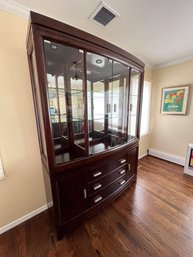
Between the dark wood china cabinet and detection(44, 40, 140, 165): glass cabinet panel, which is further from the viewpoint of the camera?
detection(44, 40, 140, 165): glass cabinet panel

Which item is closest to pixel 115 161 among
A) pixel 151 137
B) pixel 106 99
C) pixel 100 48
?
pixel 106 99

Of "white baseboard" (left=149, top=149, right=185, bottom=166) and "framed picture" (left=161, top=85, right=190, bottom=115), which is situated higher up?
"framed picture" (left=161, top=85, right=190, bottom=115)

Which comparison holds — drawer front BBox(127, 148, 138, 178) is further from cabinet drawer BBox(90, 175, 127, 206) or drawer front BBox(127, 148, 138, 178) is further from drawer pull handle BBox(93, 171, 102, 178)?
drawer pull handle BBox(93, 171, 102, 178)

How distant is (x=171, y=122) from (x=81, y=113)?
2597 millimetres

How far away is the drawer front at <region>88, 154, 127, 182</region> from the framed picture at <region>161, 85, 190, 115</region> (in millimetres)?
1944

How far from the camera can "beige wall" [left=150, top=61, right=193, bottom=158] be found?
8.45 ft

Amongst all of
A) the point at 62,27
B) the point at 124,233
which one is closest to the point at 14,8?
the point at 62,27

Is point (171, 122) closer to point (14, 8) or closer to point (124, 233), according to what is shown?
point (124, 233)

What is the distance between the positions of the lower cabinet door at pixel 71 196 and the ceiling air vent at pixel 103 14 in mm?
1832

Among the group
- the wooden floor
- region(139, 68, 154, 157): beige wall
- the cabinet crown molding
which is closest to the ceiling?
the cabinet crown molding

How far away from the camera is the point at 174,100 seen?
2.74 metres

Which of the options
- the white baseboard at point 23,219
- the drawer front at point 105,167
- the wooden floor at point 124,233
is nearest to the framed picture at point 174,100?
the wooden floor at point 124,233

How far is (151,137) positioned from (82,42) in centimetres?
306

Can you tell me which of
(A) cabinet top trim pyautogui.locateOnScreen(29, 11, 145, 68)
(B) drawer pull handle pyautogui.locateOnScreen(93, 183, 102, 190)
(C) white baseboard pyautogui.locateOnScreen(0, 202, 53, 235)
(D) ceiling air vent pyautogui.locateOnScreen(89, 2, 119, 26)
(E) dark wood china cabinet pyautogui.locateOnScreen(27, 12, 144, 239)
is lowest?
(C) white baseboard pyautogui.locateOnScreen(0, 202, 53, 235)
